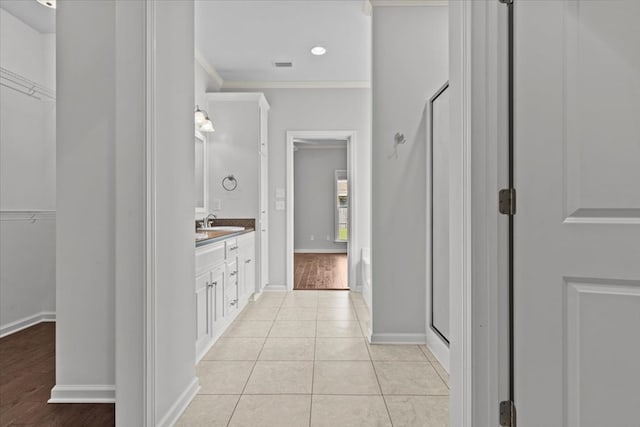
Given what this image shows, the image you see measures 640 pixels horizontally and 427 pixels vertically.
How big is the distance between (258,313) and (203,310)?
125cm

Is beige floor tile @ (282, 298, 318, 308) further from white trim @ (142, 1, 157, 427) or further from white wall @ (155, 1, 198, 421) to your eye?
white trim @ (142, 1, 157, 427)

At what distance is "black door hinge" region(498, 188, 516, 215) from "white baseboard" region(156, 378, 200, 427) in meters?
1.61

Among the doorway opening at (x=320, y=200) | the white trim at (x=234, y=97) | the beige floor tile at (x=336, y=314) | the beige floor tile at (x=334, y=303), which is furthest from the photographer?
the doorway opening at (x=320, y=200)

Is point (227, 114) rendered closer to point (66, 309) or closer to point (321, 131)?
point (321, 131)

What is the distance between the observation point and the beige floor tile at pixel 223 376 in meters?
2.05

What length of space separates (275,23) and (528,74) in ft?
9.32

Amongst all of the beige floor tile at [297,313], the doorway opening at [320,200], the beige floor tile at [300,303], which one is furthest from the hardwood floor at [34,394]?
the doorway opening at [320,200]

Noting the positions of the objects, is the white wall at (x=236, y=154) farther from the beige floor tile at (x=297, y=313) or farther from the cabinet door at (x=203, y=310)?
the cabinet door at (x=203, y=310)

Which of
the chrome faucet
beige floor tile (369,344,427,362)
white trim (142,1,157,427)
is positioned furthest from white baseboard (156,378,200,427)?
the chrome faucet

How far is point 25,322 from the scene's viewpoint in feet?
10.6

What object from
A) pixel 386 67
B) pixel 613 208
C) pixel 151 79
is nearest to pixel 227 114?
pixel 386 67

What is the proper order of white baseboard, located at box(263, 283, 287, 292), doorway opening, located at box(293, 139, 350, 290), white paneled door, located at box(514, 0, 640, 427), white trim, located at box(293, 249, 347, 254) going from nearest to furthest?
white paneled door, located at box(514, 0, 640, 427) < white baseboard, located at box(263, 283, 287, 292) < doorway opening, located at box(293, 139, 350, 290) < white trim, located at box(293, 249, 347, 254)

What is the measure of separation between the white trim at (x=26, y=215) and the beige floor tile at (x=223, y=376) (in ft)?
7.10

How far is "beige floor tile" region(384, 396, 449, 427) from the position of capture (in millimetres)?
1714
